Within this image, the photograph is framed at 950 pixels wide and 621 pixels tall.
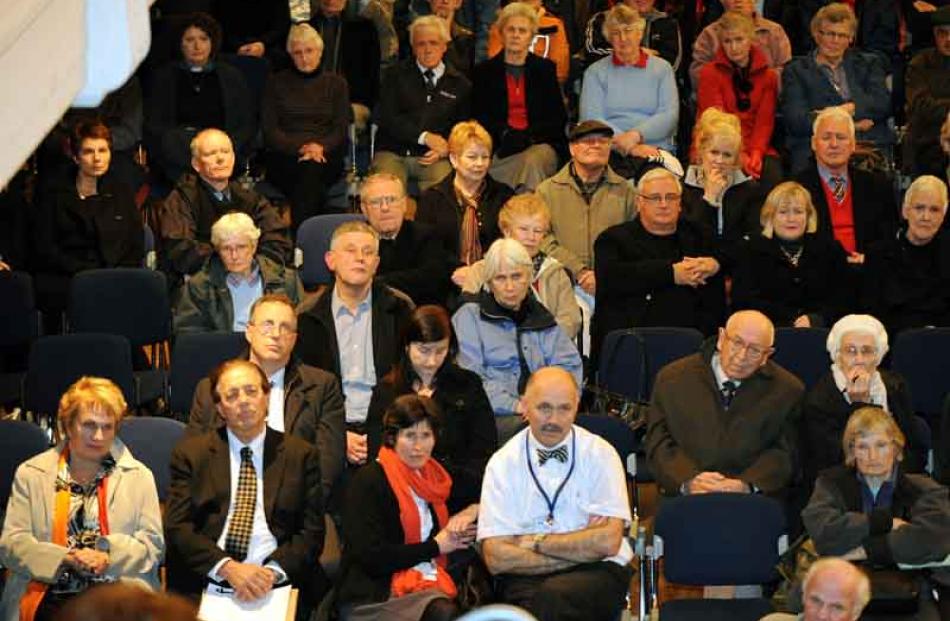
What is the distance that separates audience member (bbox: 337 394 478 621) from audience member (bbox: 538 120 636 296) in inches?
91.7

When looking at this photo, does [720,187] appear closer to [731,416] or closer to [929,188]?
[929,188]

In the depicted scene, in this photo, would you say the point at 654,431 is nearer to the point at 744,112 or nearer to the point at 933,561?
the point at 933,561

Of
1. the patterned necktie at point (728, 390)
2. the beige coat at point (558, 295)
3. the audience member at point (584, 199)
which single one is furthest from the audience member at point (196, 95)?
the patterned necktie at point (728, 390)

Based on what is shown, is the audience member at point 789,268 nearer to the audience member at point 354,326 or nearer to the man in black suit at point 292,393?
the audience member at point 354,326

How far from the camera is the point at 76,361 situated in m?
7.50

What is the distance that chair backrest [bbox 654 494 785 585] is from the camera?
6227 mm

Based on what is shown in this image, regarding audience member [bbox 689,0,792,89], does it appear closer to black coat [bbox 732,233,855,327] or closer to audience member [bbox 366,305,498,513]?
black coat [bbox 732,233,855,327]

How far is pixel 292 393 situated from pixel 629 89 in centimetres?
378

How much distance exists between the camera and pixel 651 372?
7.59m

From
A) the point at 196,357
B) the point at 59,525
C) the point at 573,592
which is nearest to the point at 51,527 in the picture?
the point at 59,525

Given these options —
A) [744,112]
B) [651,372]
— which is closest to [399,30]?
[744,112]

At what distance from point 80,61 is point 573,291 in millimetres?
6484

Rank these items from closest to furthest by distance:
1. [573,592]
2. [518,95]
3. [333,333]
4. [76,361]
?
[573,592] < [333,333] < [76,361] < [518,95]

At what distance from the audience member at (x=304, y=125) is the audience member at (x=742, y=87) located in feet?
6.72
